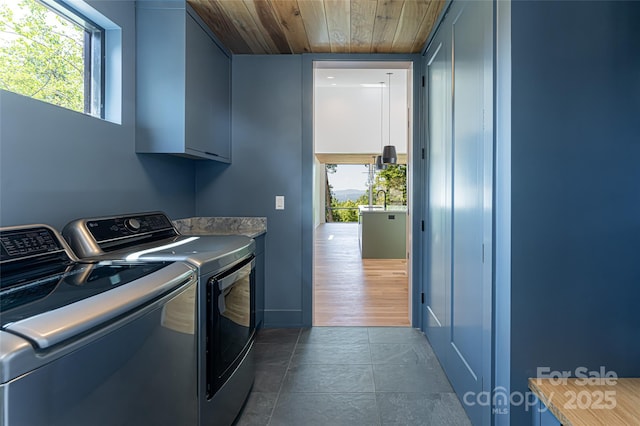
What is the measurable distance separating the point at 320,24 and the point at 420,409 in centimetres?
254

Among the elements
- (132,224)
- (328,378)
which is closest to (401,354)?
(328,378)

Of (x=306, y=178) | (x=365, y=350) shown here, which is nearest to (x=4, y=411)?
(x=365, y=350)

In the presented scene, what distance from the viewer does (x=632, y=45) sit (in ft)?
4.21

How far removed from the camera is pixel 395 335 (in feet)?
9.40

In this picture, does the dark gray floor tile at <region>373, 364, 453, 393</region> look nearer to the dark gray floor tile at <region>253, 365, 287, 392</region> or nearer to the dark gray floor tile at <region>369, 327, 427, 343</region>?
the dark gray floor tile at <region>369, 327, 427, 343</region>

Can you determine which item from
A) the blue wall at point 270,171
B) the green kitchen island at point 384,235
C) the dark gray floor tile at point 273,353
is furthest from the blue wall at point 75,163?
the green kitchen island at point 384,235

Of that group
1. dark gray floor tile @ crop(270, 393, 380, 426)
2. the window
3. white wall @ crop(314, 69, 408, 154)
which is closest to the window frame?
the window

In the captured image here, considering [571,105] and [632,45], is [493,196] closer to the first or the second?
[571,105]

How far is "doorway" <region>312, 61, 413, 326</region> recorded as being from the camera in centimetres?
320

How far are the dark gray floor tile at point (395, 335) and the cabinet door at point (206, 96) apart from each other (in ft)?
6.37

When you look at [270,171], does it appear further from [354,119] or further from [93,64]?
[354,119]

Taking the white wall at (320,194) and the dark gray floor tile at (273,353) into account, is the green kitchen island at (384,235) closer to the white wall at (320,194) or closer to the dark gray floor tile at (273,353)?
the dark gray floor tile at (273,353)

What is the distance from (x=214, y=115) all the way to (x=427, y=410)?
2.41 metres

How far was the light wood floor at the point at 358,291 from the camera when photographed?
3254 mm
